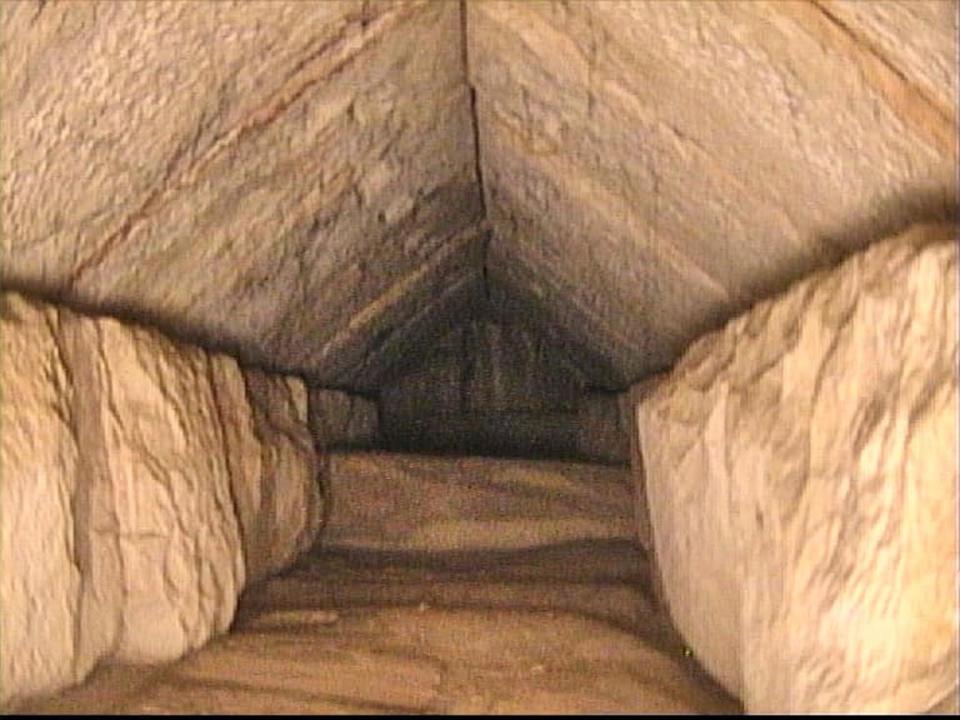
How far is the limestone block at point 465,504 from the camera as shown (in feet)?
9.09

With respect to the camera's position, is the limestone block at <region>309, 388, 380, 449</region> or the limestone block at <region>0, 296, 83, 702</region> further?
the limestone block at <region>309, 388, 380, 449</region>

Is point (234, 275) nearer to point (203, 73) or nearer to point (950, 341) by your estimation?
point (203, 73)

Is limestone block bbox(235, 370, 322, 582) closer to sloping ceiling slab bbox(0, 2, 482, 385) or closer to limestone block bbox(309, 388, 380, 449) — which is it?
sloping ceiling slab bbox(0, 2, 482, 385)

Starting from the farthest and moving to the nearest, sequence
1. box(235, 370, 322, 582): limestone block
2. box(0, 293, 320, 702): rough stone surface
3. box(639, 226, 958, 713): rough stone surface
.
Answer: box(235, 370, 322, 582): limestone block
box(0, 293, 320, 702): rough stone surface
box(639, 226, 958, 713): rough stone surface

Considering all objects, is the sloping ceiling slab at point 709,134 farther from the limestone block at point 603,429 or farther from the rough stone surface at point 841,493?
the limestone block at point 603,429

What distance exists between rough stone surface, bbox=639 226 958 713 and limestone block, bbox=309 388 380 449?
1.55 meters

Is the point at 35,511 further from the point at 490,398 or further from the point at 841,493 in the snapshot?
the point at 490,398

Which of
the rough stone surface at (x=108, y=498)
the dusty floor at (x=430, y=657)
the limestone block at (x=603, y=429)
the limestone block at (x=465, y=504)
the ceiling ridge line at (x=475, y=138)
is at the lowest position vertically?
the limestone block at (x=603, y=429)

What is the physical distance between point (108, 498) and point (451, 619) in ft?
1.90

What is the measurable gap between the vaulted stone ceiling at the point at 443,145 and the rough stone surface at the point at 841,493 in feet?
0.52

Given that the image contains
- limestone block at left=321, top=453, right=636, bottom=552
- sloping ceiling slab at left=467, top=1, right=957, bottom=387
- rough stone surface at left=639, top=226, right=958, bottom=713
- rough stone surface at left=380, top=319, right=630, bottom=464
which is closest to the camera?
rough stone surface at left=639, top=226, right=958, bottom=713

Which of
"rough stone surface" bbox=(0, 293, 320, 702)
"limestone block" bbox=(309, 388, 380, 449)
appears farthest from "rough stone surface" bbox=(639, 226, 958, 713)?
"limestone block" bbox=(309, 388, 380, 449)

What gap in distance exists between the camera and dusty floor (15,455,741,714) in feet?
4.73

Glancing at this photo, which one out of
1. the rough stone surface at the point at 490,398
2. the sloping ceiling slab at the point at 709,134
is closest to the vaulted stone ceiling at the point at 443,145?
the sloping ceiling slab at the point at 709,134
